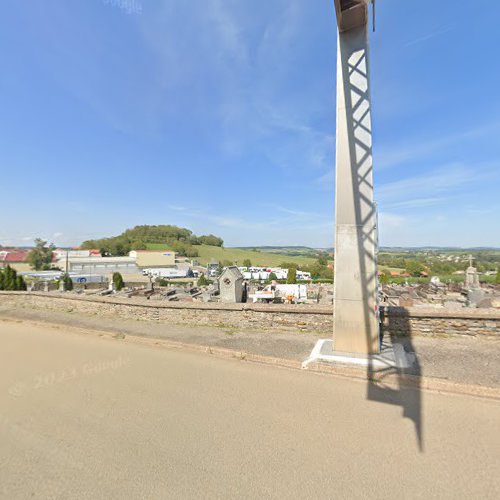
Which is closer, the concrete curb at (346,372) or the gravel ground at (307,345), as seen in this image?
the concrete curb at (346,372)

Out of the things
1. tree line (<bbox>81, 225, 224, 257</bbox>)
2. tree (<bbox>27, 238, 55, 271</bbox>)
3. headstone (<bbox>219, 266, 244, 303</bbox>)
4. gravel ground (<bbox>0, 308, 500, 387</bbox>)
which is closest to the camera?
gravel ground (<bbox>0, 308, 500, 387</bbox>)

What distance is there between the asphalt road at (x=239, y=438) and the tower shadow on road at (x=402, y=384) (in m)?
0.03

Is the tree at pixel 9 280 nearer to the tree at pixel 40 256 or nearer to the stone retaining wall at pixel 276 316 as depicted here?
the stone retaining wall at pixel 276 316

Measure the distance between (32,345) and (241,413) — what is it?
6709 millimetres

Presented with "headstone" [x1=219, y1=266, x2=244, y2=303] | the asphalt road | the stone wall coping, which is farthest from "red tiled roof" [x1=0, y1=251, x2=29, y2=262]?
the asphalt road

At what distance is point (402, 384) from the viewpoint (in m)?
4.38

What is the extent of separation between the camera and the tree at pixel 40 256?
7244 cm

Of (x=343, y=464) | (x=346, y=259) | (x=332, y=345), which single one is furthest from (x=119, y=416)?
(x=346, y=259)

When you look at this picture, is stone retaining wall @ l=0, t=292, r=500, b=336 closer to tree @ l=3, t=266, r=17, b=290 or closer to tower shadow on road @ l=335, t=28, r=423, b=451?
tower shadow on road @ l=335, t=28, r=423, b=451

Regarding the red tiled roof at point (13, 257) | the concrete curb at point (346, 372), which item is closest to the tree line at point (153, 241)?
the red tiled roof at point (13, 257)

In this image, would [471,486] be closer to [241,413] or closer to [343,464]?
[343,464]

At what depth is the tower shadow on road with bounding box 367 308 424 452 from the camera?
3658 millimetres

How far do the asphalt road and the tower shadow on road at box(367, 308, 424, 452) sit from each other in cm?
3

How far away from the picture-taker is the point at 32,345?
24.0ft
